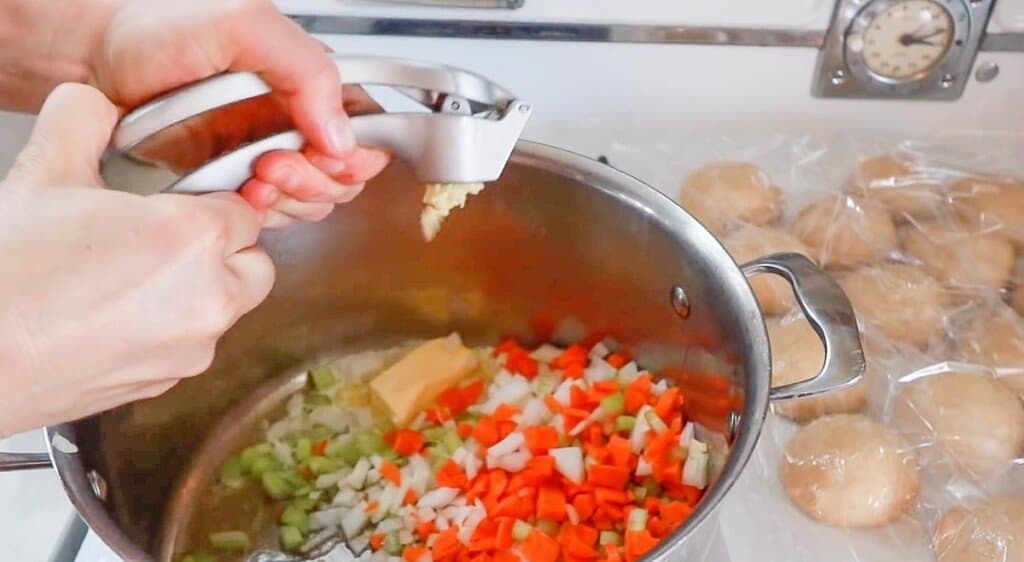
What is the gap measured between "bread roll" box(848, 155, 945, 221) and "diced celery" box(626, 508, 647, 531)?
413 millimetres

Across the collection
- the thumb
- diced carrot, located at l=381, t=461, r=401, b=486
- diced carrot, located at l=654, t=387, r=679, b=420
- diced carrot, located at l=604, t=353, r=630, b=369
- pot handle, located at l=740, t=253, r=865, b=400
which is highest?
the thumb

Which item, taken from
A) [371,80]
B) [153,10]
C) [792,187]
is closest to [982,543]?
[792,187]

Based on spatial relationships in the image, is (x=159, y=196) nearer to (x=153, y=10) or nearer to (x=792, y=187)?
(x=153, y=10)

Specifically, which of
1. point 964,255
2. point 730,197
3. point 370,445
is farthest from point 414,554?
point 964,255

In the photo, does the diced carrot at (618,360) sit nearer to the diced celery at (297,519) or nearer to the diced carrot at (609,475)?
the diced carrot at (609,475)

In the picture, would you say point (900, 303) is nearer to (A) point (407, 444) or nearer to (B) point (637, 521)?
(B) point (637, 521)

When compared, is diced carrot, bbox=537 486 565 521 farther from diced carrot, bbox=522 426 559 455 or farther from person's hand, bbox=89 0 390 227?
person's hand, bbox=89 0 390 227

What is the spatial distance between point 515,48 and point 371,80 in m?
0.35

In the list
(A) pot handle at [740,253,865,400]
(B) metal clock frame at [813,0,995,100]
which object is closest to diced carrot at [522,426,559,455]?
(A) pot handle at [740,253,865,400]

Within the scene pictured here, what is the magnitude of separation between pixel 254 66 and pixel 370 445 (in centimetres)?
41

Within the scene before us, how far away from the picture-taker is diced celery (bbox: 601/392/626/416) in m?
0.83

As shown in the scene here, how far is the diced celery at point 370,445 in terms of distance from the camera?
0.84 metres

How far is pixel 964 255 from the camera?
32.9 inches

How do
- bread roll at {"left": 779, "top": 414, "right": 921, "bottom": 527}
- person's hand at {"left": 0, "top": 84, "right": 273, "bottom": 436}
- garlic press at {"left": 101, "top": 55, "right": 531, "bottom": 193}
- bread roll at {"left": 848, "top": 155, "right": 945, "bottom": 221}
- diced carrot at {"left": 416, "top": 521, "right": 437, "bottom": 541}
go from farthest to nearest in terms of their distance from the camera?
bread roll at {"left": 848, "top": 155, "right": 945, "bottom": 221} → diced carrot at {"left": 416, "top": 521, "right": 437, "bottom": 541} → bread roll at {"left": 779, "top": 414, "right": 921, "bottom": 527} → garlic press at {"left": 101, "top": 55, "right": 531, "bottom": 193} → person's hand at {"left": 0, "top": 84, "right": 273, "bottom": 436}
